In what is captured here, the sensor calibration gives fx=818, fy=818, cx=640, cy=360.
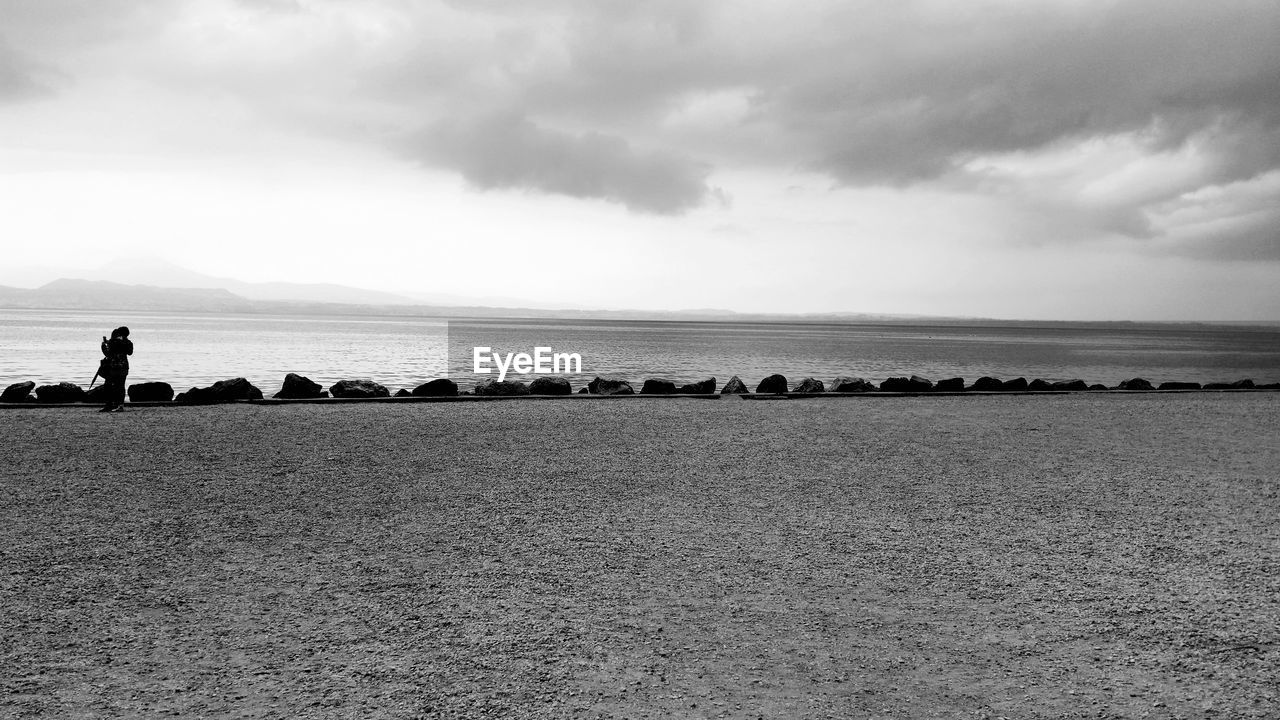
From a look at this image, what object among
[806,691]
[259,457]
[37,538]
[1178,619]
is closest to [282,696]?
[806,691]

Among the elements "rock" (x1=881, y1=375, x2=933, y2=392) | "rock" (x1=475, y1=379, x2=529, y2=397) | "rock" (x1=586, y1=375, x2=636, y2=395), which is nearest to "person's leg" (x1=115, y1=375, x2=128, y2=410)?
"rock" (x1=475, y1=379, x2=529, y2=397)

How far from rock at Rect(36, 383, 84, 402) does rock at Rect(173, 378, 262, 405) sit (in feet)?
5.65

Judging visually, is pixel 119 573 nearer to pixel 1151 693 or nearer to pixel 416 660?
pixel 416 660

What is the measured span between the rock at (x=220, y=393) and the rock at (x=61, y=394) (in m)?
1.72

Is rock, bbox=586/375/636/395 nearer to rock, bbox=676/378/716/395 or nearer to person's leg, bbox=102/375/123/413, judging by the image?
rock, bbox=676/378/716/395

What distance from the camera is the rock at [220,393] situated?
1545 cm

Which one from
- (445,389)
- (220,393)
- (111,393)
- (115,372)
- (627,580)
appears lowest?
(627,580)

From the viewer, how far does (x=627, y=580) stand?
17.9ft

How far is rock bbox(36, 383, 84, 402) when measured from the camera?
15.5m

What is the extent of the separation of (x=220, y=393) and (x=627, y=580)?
43.3 ft

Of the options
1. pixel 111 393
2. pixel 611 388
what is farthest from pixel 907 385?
pixel 111 393

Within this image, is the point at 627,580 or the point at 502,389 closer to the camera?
the point at 627,580

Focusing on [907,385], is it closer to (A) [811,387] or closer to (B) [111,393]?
(A) [811,387]

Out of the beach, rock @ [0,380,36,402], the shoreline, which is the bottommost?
the beach
